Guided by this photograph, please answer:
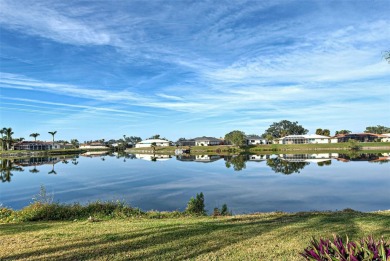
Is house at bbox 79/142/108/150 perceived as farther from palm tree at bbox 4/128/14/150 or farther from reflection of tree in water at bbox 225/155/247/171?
reflection of tree in water at bbox 225/155/247/171

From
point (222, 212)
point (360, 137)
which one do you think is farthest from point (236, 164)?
point (360, 137)

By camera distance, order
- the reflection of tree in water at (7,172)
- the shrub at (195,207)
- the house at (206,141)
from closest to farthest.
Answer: the shrub at (195,207) → the reflection of tree in water at (7,172) → the house at (206,141)

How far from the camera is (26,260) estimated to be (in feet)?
21.1

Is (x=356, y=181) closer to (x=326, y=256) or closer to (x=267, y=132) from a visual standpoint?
(x=326, y=256)

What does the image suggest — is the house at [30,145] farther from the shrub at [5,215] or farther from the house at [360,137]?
the house at [360,137]

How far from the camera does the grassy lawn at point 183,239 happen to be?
6602 millimetres

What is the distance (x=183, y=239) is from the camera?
306 inches

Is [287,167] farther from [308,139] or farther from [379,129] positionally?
[379,129]

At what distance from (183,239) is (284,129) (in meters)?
148

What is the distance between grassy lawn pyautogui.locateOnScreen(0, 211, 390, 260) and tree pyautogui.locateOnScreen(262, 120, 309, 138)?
5232 inches

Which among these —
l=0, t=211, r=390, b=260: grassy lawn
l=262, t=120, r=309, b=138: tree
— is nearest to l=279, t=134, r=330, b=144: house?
l=262, t=120, r=309, b=138: tree

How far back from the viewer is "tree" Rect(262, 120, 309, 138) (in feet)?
472

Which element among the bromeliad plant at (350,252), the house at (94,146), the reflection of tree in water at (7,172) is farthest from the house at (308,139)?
the bromeliad plant at (350,252)

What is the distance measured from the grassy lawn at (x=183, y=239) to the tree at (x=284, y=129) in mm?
132898
